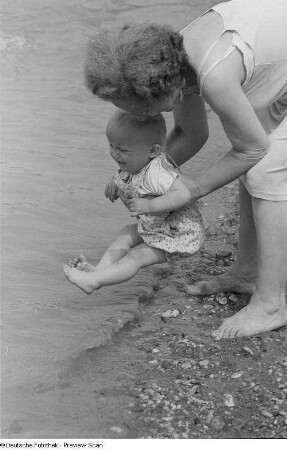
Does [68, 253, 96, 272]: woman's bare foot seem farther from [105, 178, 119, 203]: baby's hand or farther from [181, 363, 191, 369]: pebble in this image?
[181, 363, 191, 369]: pebble

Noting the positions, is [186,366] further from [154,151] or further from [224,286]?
[154,151]

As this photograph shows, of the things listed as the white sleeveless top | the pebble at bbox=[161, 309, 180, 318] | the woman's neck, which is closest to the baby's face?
the woman's neck

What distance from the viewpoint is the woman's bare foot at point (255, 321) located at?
3828mm

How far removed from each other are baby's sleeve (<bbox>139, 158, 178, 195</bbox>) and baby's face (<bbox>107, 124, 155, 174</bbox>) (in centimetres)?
6

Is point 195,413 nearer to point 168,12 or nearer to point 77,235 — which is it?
point 77,235

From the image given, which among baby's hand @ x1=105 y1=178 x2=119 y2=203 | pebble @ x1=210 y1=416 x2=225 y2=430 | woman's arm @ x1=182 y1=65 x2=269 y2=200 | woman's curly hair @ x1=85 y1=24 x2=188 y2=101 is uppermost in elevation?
woman's curly hair @ x1=85 y1=24 x2=188 y2=101

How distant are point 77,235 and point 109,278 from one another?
104cm

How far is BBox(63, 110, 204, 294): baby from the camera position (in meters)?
3.71

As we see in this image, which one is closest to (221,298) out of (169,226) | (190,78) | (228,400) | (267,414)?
(169,226)

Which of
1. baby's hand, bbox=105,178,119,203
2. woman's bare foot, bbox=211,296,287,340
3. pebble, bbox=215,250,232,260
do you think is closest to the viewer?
woman's bare foot, bbox=211,296,287,340

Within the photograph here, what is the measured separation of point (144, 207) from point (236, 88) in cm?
68

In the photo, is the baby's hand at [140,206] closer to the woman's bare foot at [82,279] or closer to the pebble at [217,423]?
the woman's bare foot at [82,279]

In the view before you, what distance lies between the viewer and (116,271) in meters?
3.89

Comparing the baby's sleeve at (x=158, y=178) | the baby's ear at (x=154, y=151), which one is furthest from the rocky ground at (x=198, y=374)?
the baby's ear at (x=154, y=151)
